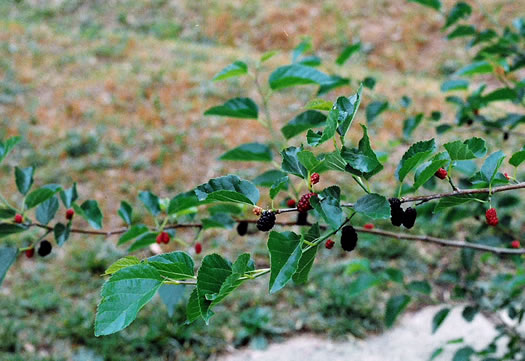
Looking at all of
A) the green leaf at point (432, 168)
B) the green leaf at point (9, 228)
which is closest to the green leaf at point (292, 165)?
the green leaf at point (432, 168)

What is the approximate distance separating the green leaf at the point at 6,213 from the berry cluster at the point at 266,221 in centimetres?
61

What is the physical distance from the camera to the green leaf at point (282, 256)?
22.7 inches

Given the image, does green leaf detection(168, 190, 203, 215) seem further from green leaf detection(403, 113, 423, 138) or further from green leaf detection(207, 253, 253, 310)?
green leaf detection(403, 113, 423, 138)

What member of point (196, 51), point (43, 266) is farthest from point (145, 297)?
point (196, 51)

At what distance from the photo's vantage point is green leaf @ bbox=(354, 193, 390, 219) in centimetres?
61

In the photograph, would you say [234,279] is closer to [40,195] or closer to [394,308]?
[40,195]

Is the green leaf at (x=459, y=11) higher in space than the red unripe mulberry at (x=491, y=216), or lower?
higher

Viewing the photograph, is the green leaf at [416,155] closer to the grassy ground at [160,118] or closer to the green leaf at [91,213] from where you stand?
the green leaf at [91,213]

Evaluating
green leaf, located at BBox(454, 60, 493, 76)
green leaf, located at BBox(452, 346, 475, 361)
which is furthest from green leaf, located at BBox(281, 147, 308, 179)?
green leaf, located at BBox(452, 346, 475, 361)

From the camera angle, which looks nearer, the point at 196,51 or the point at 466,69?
the point at 466,69

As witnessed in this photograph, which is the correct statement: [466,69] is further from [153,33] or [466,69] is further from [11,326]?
[153,33]

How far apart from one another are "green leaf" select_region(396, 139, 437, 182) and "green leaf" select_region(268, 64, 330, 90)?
0.40 m

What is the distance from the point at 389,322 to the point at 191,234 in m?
1.97

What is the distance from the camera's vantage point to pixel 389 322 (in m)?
1.55
